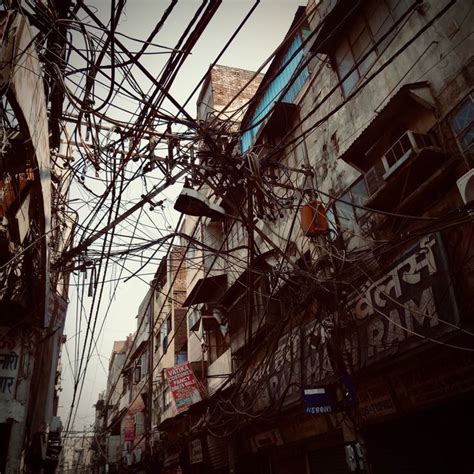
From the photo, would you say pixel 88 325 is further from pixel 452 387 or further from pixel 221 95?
pixel 221 95

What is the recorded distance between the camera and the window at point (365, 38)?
787 cm

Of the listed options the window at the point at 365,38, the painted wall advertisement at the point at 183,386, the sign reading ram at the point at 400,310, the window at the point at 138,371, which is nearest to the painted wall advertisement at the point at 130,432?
the window at the point at 138,371

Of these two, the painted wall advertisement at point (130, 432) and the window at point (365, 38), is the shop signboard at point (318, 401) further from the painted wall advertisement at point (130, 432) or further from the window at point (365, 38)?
the painted wall advertisement at point (130, 432)

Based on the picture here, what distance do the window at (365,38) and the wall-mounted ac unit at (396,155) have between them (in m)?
2.25

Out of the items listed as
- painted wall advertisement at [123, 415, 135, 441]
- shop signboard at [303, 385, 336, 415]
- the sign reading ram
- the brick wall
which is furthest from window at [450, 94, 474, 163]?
painted wall advertisement at [123, 415, 135, 441]

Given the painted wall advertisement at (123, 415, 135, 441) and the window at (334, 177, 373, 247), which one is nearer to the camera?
the window at (334, 177, 373, 247)

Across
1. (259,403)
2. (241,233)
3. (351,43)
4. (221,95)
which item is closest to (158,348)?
(241,233)

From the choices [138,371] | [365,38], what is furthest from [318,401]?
[138,371]

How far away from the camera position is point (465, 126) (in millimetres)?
5887

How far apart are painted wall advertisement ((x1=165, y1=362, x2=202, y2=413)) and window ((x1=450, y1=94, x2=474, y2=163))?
37.1 feet

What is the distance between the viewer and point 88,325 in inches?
288

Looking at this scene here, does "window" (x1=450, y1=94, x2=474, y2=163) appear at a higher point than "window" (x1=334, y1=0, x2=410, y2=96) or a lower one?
lower

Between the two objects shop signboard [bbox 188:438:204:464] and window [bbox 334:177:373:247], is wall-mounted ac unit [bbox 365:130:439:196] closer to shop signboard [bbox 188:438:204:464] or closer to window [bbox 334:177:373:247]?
window [bbox 334:177:373:247]

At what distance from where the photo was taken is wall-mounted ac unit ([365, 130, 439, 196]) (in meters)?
6.15
